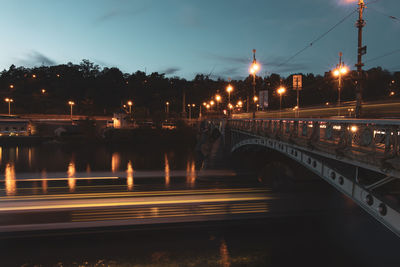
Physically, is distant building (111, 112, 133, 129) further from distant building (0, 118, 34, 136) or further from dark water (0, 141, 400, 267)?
dark water (0, 141, 400, 267)

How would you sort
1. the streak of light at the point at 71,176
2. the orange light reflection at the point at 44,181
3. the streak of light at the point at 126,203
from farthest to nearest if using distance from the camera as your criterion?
the streak of light at the point at 71,176 → the orange light reflection at the point at 44,181 → the streak of light at the point at 126,203

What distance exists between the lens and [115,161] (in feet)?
140

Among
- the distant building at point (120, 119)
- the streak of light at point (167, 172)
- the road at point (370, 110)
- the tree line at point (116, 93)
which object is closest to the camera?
the road at point (370, 110)

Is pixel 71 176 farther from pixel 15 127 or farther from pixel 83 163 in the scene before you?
pixel 15 127

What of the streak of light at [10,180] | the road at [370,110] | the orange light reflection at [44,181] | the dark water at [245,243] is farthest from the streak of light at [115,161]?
the road at [370,110]

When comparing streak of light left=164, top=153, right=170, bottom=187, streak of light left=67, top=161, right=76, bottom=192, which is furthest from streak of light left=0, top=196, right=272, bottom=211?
streak of light left=164, top=153, right=170, bottom=187

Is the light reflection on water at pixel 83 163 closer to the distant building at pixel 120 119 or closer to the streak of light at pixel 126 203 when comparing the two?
the streak of light at pixel 126 203

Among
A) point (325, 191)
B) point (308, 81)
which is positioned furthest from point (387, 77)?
point (325, 191)

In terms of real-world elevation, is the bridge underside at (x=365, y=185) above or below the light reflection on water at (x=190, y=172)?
above

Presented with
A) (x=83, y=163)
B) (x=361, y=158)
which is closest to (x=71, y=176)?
(x=83, y=163)

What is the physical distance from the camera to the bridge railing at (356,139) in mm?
5629

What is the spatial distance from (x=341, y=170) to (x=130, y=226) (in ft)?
40.0

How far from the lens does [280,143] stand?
12.1m

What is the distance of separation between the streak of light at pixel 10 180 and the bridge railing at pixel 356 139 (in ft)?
88.1
